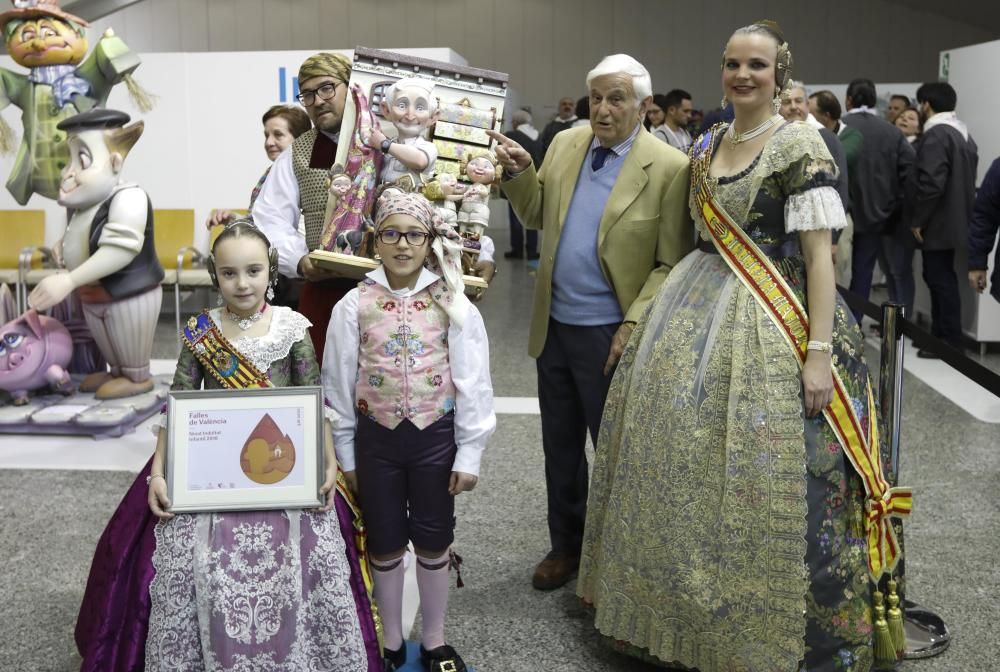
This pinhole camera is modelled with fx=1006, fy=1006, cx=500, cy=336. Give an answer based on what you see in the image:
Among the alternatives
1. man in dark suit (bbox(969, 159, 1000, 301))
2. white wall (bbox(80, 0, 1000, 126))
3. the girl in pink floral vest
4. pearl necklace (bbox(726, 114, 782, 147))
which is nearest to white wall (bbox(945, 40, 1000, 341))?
man in dark suit (bbox(969, 159, 1000, 301))

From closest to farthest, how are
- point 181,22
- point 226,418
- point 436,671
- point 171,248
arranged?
point 226,418, point 436,671, point 171,248, point 181,22

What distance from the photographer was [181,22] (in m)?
15.6

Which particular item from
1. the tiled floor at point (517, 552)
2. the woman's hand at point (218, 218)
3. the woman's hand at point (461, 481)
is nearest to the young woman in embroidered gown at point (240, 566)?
the woman's hand at point (461, 481)

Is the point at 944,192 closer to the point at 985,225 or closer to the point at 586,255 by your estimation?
the point at 985,225

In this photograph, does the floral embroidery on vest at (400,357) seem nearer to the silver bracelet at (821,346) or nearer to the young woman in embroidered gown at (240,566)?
the young woman in embroidered gown at (240,566)

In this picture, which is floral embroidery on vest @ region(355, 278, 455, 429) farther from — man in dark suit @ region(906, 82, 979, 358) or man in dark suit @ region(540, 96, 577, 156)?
man in dark suit @ region(540, 96, 577, 156)

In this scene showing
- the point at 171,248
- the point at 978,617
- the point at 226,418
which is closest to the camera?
the point at 226,418

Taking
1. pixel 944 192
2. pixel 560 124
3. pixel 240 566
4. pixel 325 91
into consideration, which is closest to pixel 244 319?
pixel 240 566

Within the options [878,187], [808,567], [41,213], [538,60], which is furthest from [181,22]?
[808,567]

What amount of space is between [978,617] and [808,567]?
3.23 feet

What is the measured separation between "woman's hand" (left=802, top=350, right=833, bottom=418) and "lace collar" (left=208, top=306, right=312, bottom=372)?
1.21 meters

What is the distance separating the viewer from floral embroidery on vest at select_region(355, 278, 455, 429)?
240 cm

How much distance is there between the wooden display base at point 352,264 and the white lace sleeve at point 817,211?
794 mm

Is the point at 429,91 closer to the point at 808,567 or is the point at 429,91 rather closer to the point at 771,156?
the point at 771,156
